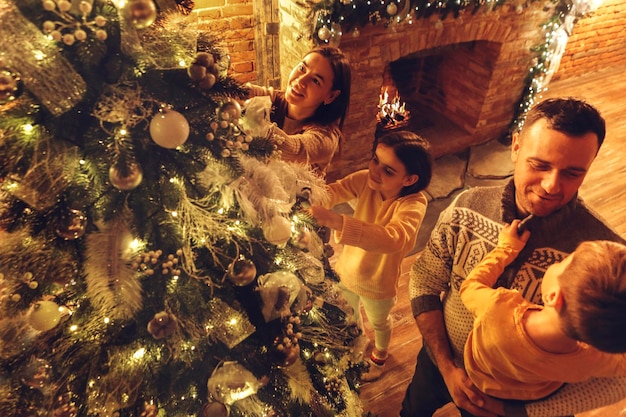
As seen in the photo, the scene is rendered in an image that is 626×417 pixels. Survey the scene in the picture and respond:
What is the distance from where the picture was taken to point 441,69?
412cm

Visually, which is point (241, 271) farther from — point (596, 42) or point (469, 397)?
point (596, 42)

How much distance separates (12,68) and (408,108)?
4.00 meters

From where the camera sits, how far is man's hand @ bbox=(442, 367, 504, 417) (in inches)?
48.8

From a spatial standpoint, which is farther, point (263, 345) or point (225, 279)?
point (263, 345)

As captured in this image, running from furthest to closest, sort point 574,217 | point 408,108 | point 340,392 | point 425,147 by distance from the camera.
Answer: point 408,108 < point 425,147 < point 340,392 < point 574,217

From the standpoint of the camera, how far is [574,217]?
45.4 inches

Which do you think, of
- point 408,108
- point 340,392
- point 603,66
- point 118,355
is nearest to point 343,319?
point 340,392

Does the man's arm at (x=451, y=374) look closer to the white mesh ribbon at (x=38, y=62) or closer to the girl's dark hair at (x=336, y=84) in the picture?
the girl's dark hair at (x=336, y=84)

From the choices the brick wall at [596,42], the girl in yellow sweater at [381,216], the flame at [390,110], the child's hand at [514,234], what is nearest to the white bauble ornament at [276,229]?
the girl in yellow sweater at [381,216]

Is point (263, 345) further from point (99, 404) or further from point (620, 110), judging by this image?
point (620, 110)

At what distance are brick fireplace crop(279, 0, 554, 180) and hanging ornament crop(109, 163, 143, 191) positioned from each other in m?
1.90

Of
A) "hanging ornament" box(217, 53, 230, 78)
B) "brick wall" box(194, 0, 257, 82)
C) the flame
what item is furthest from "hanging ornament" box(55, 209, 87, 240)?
the flame

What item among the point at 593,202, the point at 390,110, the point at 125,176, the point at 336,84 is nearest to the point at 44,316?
the point at 125,176

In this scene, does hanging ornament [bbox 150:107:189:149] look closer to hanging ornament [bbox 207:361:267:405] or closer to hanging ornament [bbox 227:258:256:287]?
hanging ornament [bbox 227:258:256:287]
